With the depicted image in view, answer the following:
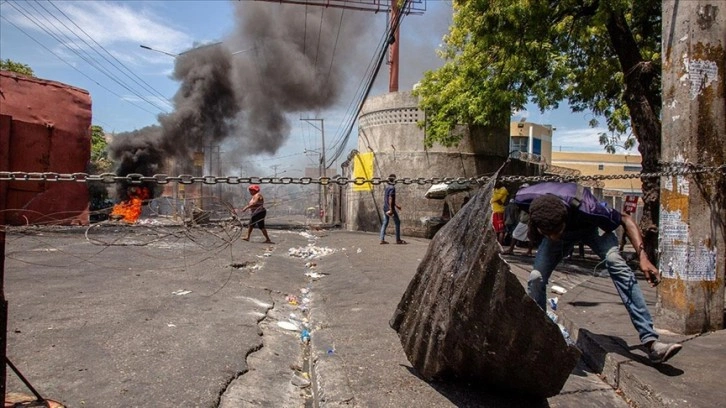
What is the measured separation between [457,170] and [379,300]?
963 centimetres

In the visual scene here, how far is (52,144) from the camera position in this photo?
995 cm

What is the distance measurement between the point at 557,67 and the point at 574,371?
704cm

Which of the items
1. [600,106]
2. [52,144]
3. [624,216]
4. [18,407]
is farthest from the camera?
[600,106]

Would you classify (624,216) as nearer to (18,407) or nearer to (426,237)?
(18,407)

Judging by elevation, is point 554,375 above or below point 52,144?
below

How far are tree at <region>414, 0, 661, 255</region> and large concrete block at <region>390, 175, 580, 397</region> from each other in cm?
640

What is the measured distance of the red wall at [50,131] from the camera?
8.47 meters

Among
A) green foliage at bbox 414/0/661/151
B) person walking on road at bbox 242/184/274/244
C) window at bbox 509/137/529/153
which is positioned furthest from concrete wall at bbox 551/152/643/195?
person walking on road at bbox 242/184/274/244

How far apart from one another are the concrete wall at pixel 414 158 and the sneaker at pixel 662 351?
1089cm

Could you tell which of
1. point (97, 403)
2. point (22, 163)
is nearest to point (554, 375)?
point (97, 403)

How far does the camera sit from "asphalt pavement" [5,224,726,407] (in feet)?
9.50

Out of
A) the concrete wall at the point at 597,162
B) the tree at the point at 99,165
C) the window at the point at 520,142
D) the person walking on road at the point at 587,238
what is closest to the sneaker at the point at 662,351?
the person walking on road at the point at 587,238

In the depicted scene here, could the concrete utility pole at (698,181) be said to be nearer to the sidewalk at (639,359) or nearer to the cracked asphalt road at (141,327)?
the sidewalk at (639,359)

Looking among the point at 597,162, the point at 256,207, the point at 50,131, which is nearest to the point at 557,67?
the point at 256,207
